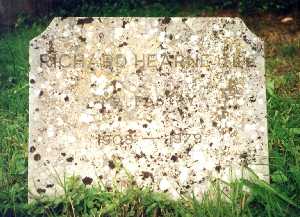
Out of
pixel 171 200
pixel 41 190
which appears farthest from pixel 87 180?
pixel 171 200

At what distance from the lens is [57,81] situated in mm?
2531

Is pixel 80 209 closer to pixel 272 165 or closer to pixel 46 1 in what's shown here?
pixel 272 165

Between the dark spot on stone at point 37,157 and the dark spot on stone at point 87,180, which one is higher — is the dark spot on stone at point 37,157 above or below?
above

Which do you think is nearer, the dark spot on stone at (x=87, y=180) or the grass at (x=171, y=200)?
the grass at (x=171, y=200)

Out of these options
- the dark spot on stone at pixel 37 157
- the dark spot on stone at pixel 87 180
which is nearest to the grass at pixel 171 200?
the dark spot on stone at pixel 87 180

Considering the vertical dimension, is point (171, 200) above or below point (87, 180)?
below

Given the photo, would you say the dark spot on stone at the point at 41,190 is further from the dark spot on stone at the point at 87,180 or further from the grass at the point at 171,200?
the dark spot on stone at the point at 87,180

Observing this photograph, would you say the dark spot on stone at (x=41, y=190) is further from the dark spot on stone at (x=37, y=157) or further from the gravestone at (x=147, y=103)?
the dark spot on stone at (x=37, y=157)

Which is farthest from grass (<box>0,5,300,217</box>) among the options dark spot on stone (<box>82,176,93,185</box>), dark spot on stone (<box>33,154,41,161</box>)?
dark spot on stone (<box>33,154,41,161</box>)

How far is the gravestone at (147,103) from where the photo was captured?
2531mm

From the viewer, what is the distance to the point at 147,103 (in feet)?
8.35

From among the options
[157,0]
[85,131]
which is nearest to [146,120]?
[85,131]

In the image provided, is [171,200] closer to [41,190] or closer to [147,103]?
[147,103]

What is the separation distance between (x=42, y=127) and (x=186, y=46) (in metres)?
0.93
